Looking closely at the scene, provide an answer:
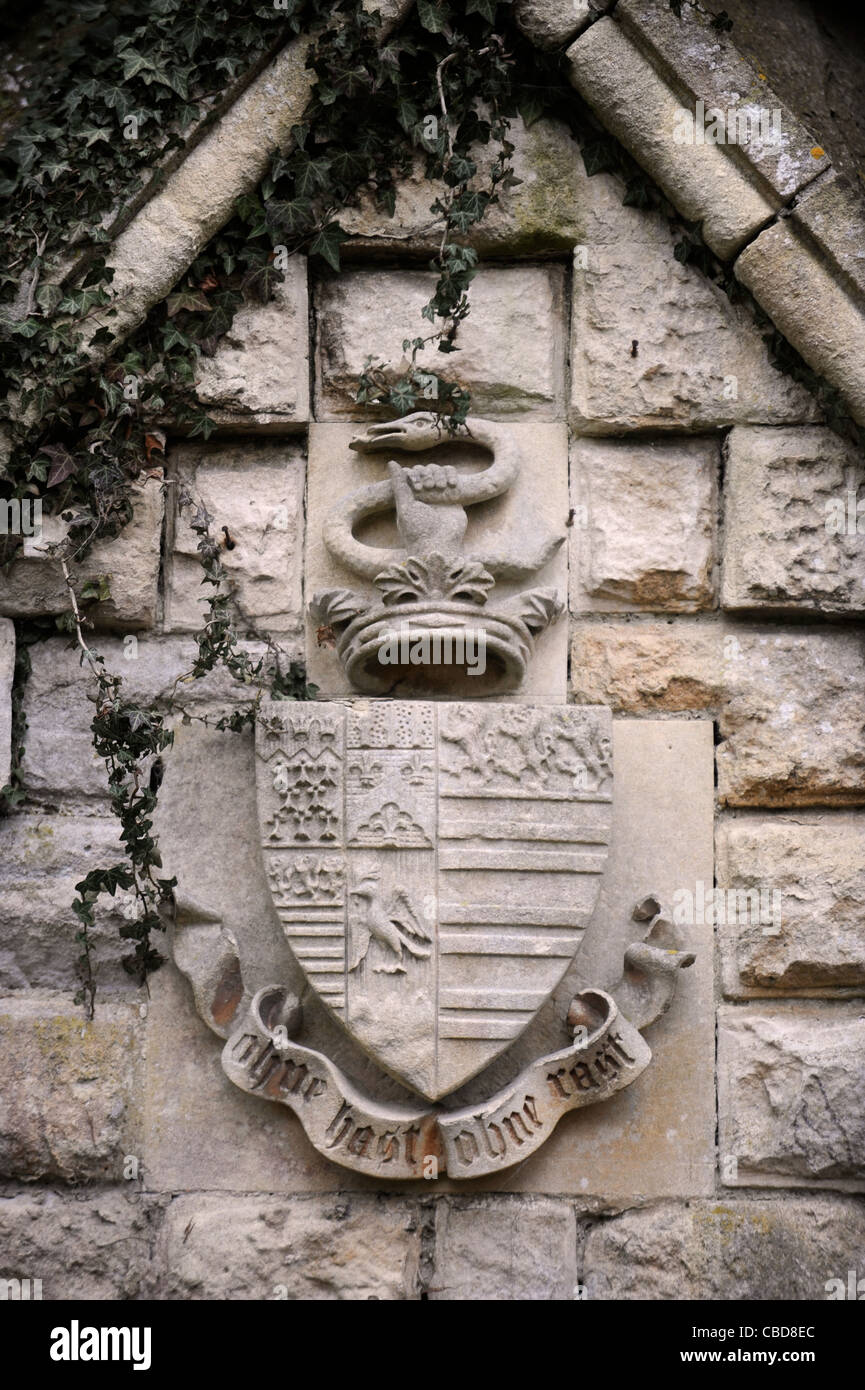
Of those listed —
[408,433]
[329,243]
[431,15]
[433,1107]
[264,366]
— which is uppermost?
[431,15]

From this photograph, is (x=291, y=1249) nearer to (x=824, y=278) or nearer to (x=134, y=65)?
(x=824, y=278)

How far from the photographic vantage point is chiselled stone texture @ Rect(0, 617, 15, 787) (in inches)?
143

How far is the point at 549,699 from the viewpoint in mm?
3715

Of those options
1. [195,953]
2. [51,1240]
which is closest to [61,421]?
[195,953]

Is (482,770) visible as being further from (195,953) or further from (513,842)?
(195,953)

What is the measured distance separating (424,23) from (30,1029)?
2542mm

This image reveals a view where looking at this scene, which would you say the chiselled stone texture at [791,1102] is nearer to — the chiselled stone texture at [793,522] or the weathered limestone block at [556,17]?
the chiselled stone texture at [793,522]

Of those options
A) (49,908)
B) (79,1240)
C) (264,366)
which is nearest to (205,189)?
(264,366)

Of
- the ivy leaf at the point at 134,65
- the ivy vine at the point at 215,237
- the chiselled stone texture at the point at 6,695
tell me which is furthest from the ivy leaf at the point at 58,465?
the ivy leaf at the point at 134,65

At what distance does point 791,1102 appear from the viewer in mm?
3533

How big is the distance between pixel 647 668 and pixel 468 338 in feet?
3.03

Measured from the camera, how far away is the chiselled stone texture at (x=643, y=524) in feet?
12.4

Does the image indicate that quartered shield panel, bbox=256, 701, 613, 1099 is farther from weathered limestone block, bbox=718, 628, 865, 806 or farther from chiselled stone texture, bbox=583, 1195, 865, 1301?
chiselled stone texture, bbox=583, 1195, 865, 1301

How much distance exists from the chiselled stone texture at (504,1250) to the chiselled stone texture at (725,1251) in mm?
68
